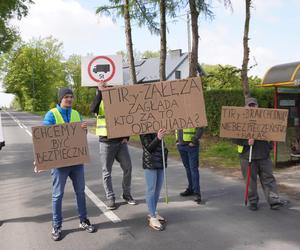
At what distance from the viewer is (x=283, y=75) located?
388 inches

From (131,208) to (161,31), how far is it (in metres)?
12.3

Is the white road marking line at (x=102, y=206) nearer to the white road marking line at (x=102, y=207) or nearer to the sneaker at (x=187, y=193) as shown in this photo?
the white road marking line at (x=102, y=207)

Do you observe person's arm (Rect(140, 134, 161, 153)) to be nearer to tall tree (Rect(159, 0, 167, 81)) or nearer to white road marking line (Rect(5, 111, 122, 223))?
white road marking line (Rect(5, 111, 122, 223))

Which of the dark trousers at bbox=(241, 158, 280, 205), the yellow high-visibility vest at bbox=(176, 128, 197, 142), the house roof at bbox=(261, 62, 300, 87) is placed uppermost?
the house roof at bbox=(261, 62, 300, 87)

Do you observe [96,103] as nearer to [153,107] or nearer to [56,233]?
[153,107]

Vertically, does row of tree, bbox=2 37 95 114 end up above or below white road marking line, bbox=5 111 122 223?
above

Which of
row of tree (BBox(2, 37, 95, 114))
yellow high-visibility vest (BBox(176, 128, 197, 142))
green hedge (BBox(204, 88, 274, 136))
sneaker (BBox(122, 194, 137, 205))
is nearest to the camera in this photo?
sneaker (BBox(122, 194, 137, 205))

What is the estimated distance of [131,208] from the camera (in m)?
6.66

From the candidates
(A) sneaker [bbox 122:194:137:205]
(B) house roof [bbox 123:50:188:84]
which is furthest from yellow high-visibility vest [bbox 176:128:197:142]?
(B) house roof [bbox 123:50:188:84]

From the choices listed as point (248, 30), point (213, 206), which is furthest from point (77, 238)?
point (248, 30)

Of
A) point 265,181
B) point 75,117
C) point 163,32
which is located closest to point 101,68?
point 75,117

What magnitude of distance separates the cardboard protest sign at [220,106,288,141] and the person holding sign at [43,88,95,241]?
248 centimetres

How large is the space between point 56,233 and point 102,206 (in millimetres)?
1582

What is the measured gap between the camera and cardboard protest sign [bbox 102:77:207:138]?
5.77 metres
